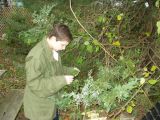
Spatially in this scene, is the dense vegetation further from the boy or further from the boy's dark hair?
the boy's dark hair

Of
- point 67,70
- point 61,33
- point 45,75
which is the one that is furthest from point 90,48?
point 61,33

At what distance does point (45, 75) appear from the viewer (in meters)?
3.45

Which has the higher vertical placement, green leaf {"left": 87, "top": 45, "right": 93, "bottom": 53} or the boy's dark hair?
the boy's dark hair

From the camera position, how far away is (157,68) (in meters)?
4.93

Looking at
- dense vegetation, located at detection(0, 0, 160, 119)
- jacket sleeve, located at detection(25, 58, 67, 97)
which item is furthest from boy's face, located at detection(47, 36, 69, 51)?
dense vegetation, located at detection(0, 0, 160, 119)

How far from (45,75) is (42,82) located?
156 millimetres

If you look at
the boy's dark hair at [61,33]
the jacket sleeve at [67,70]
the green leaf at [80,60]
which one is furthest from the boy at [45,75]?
the green leaf at [80,60]

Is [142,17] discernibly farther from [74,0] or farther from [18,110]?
[18,110]

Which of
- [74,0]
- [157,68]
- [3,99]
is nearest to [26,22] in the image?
[74,0]

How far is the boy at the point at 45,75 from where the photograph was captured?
3.26 metres

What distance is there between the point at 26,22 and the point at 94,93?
9.23 ft

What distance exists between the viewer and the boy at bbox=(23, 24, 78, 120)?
326 centimetres

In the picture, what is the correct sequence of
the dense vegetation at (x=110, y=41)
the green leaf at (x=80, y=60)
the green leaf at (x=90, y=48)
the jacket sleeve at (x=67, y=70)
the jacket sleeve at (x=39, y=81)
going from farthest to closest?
the green leaf at (x=80, y=60), the green leaf at (x=90, y=48), the dense vegetation at (x=110, y=41), the jacket sleeve at (x=67, y=70), the jacket sleeve at (x=39, y=81)

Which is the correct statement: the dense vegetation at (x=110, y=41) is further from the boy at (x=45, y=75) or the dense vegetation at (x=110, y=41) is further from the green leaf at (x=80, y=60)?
the boy at (x=45, y=75)
